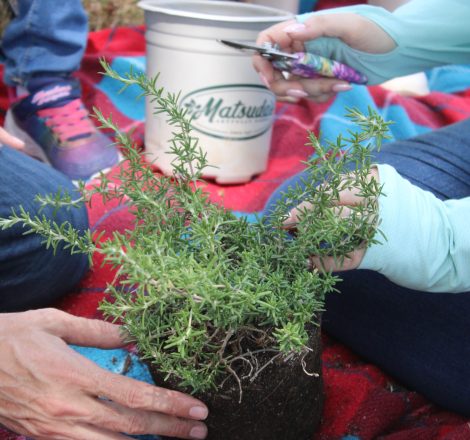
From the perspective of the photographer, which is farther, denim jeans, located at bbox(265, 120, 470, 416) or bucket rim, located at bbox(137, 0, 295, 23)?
bucket rim, located at bbox(137, 0, 295, 23)

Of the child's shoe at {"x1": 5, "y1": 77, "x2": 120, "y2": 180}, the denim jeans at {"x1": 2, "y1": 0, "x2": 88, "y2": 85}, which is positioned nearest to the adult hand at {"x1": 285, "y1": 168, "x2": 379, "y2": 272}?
the child's shoe at {"x1": 5, "y1": 77, "x2": 120, "y2": 180}

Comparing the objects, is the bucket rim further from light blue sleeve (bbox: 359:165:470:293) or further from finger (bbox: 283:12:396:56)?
light blue sleeve (bbox: 359:165:470:293)

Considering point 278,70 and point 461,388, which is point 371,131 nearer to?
point 461,388

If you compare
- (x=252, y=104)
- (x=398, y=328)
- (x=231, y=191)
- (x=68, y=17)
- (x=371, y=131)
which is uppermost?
(x=371, y=131)

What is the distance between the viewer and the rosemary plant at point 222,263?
532 mm

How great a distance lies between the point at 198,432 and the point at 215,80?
0.95 m

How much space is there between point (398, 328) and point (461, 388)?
12 centimetres

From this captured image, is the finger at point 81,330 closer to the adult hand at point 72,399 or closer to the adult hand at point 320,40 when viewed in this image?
the adult hand at point 72,399

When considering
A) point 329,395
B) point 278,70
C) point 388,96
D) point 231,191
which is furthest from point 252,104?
point 329,395

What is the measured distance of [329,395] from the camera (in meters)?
0.87

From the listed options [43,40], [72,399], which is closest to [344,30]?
[72,399]

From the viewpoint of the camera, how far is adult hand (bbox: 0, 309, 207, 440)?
25.2 inches

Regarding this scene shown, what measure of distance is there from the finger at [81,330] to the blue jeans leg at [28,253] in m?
0.25

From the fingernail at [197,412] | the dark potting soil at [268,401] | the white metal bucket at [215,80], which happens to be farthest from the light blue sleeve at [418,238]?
the white metal bucket at [215,80]
